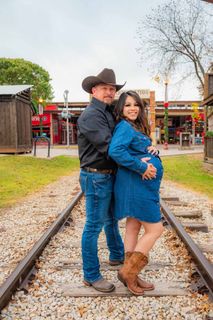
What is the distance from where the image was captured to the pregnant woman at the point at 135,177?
113 inches

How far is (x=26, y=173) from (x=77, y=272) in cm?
1003

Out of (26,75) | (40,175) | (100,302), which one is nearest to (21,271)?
(100,302)

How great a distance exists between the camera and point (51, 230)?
15.5ft

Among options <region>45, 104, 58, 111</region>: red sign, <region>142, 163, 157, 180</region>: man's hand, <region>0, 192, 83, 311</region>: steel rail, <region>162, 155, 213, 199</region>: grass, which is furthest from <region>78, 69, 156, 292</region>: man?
<region>45, 104, 58, 111</region>: red sign

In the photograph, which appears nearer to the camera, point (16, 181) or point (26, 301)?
point (26, 301)

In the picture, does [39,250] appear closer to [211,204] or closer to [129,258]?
[129,258]

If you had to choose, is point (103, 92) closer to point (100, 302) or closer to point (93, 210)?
point (93, 210)

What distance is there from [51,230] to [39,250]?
0.78m

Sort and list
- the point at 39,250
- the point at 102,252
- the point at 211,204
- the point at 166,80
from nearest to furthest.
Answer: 1. the point at 39,250
2. the point at 102,252
3. the point at 211,204
4. the point at 166,80

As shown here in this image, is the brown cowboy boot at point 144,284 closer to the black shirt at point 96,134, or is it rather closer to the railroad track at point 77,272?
the railroad track at point 77,272

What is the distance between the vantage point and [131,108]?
299cm

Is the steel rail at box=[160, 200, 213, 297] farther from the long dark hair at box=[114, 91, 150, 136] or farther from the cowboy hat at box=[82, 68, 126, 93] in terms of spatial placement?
the cowboy hat at box=[82, 68, 126, 93]

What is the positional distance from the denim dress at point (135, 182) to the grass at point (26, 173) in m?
5.34

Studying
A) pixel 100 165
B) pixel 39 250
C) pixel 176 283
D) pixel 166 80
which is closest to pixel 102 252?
pixel 39 250
